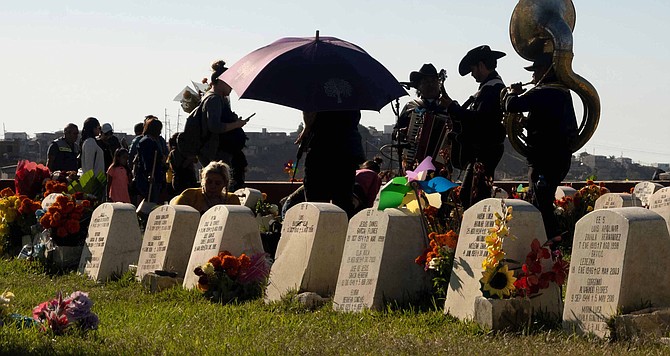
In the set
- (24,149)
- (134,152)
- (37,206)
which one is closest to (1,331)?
(37,206)

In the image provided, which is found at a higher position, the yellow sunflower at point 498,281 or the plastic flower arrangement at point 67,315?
the yellow sunflower at point 498,281

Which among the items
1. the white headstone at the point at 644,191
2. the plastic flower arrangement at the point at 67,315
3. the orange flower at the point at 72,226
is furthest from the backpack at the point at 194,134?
the plastic flower arrangement at the point at 67,315

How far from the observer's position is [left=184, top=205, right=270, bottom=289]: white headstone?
12.2 meters

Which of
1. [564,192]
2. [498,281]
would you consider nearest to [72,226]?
[564,192]

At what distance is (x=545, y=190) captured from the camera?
12969 millimetres

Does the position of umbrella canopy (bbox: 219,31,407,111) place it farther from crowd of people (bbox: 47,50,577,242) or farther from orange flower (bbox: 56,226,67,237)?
orange flower (bbox: 56,226,67,237)

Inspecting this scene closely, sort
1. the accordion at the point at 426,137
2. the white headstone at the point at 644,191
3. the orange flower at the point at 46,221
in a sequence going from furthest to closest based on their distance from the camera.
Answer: the white headstone at the point at 644,191 < the orange flower at the point at 46,221 < the accordion at the point at 426,137

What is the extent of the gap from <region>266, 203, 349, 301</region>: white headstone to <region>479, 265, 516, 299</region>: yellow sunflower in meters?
2.36

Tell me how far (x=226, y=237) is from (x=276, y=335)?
3.06 m

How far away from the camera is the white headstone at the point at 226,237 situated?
12203 millimetres

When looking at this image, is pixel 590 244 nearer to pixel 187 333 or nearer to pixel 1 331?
pixel 187 333

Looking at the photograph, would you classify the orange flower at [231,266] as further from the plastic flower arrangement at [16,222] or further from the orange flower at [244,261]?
the plastic flower arrangement at [16,222]

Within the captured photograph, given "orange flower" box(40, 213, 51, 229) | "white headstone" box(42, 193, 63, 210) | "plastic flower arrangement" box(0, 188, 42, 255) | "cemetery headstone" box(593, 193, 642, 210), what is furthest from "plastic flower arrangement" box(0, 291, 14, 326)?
"cemetery headstone" box(593, 193, 642, 210)

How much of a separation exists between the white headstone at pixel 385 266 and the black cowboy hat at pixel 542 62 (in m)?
3.20
